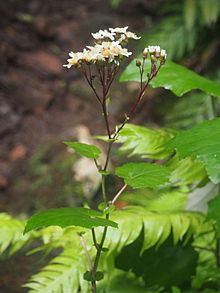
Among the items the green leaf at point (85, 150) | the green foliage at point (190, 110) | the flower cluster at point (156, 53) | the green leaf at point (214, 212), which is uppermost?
the green foliage at point (190, 110)

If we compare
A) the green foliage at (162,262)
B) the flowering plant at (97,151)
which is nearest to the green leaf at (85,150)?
the flowering plant at (97,151)

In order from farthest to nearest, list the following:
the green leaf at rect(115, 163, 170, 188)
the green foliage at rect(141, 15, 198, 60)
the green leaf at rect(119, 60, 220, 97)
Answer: the green foliage at rect(141, 15, 198, 60) < the green leaf at rect(119, 60, 220, 97) < the green leaf at rect(115, 163, 170, 188)

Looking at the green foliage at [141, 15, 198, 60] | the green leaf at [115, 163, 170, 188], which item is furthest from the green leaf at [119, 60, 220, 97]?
the green foliage at [141, 15, 198, 60]

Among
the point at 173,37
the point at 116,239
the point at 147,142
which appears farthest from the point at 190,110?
the point at 116,239

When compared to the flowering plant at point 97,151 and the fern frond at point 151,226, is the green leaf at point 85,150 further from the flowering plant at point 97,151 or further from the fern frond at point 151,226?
the fern frond at point 151,226

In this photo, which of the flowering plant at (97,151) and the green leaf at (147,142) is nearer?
the flowering plant at (97,151)

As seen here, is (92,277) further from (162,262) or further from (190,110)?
(190,110)

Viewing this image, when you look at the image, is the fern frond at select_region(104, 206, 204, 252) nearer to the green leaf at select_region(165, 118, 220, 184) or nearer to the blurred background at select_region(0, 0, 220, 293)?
the green leaf at select_region(165, 118, 220, 184)
